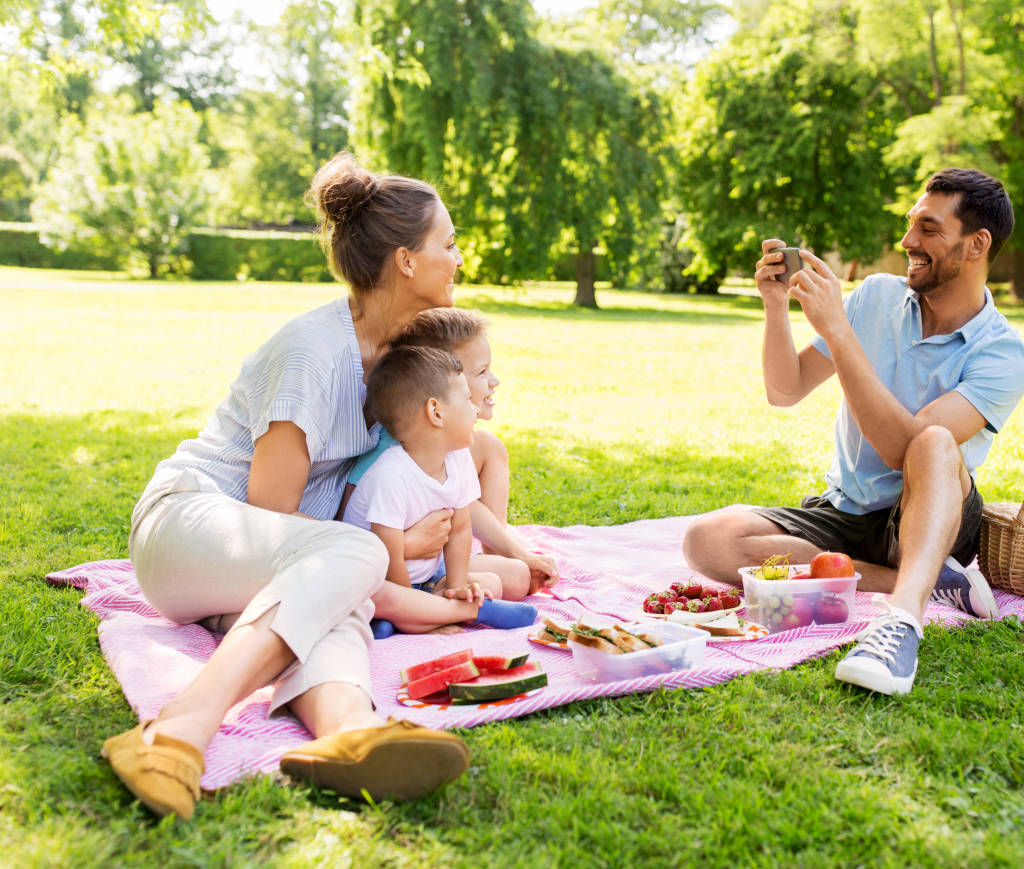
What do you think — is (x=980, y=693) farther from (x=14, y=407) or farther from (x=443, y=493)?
(x=14, y=407)

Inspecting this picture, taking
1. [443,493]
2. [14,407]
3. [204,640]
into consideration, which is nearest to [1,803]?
[204,640]

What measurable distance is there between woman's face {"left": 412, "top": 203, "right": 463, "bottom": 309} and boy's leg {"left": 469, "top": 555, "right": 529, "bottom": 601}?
1.00 meters

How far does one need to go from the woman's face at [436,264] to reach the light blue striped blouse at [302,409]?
10.6 inches

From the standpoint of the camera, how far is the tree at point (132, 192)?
26094 mm

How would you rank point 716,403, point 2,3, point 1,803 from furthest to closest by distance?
point 716,403
point 2,3
point 1,803

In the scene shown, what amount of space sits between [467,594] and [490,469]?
64 cm

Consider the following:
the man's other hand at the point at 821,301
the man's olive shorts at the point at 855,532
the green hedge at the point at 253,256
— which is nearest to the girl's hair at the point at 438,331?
the man's other hand at the point at 821,301

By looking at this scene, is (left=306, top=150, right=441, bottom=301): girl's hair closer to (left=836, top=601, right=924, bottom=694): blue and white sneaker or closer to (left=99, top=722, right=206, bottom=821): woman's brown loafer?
(left=99, top=722, right=206, bottom=821): woman's brown loafer

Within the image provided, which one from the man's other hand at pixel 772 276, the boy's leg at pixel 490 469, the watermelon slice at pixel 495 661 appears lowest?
the watermelon slice at pixel 495 661

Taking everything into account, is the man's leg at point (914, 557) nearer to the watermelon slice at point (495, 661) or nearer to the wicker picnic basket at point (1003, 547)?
the wicker picnic basket at point (1003, 547)

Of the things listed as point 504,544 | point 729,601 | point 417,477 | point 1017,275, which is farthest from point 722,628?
point 1017,275

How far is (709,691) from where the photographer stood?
2453 millimetres

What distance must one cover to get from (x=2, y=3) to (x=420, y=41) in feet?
35.2

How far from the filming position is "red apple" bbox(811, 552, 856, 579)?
293 centimetres
